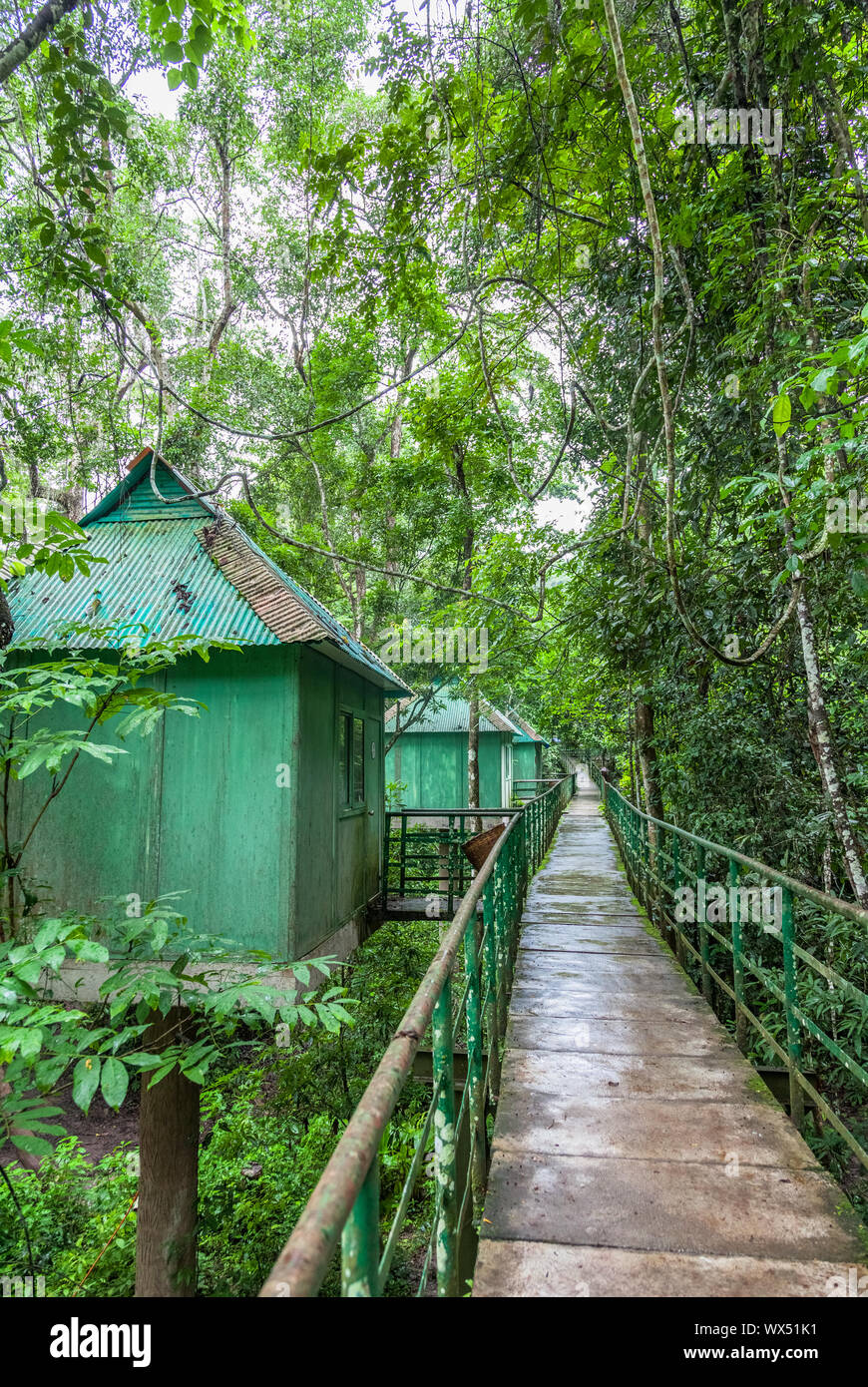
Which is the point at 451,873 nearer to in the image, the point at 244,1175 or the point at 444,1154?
the point at 244,1175

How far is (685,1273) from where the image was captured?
2.38 meters

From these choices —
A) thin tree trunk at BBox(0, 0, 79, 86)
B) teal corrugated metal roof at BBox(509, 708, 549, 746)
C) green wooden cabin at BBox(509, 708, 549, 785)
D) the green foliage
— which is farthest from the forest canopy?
green wooden cabin at BBox(509, 708, 549, 785)

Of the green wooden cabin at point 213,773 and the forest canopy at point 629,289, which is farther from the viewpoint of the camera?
the green wooden cabin at point 213,773

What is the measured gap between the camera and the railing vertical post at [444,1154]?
6.25ft

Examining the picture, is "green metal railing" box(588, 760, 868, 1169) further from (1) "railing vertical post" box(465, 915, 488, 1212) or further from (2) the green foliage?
(2) the green foliage

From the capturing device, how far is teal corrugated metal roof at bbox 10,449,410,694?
6414mm

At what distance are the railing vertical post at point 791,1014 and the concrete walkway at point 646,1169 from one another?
0.15 m

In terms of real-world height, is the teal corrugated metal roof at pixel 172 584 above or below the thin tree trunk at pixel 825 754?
above

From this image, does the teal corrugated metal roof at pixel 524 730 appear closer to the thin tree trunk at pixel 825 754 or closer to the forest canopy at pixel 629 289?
the forest canopy at pixel 629 289

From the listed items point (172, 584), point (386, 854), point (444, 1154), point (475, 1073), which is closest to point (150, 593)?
point (172, 584)

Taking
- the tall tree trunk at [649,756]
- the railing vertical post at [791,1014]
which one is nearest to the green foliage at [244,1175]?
the railing vertical post at [791,1014]

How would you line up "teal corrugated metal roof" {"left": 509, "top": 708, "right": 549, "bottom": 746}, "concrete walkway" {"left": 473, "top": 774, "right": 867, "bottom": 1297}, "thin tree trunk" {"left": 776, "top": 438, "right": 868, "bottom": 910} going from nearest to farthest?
1. "concrete walkway" {"left": 473, "top": 774, "right": 867, "bottom": 1297}
2. "thin tree trunk" {"left": 776, "top": 438, "right": 868, "bottom": 910}
3. "teal corrugated metal roof" {"left": 509, "top": 708, "right": 549, "bottom": 746}

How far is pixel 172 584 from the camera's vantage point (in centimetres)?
704

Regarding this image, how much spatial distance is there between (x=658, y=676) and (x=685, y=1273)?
21.8ft
